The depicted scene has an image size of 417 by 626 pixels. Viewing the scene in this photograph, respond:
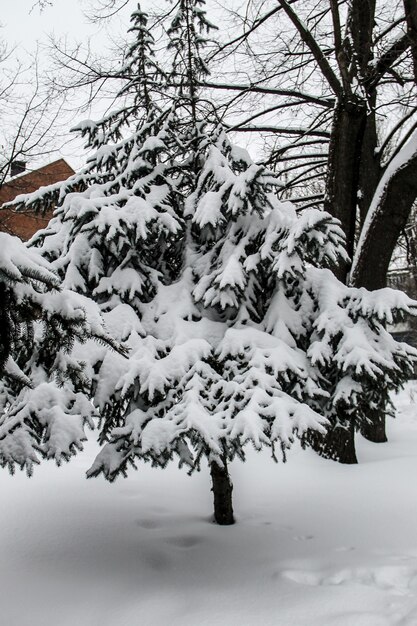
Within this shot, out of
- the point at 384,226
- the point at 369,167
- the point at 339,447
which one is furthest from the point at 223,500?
the point at 369,167

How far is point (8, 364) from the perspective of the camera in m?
2.66

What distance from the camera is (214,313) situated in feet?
13.7

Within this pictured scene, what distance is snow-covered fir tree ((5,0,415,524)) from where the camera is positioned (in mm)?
3305

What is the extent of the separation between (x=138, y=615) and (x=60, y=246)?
2.91 m

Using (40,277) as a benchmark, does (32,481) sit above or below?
below

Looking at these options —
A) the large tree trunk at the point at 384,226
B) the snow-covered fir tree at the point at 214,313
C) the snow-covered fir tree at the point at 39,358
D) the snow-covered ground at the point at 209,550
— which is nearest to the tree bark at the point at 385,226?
the large tree trunk at the point at 384,226

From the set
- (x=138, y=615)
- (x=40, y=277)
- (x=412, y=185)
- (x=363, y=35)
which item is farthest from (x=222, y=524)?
(x=363, y=35)

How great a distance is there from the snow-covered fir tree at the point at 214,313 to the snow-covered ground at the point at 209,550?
0.74 meters

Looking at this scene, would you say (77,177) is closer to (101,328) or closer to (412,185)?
(101,328)

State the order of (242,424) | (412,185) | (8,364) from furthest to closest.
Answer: (412,185)
(242,424)
(8,364)

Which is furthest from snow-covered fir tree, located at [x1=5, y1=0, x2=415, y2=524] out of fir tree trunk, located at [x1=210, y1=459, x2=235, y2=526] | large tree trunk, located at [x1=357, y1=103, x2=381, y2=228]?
large tree trunk, located at [x1=357, y1=103, x2=381, y2=228]

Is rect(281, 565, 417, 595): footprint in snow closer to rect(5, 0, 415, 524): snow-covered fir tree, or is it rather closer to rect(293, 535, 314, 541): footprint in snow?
rect(293, 535, 314, 541): footprint in snow

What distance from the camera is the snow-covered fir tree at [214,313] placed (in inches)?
130

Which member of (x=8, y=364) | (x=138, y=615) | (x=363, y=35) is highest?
(x=363, y=35)
